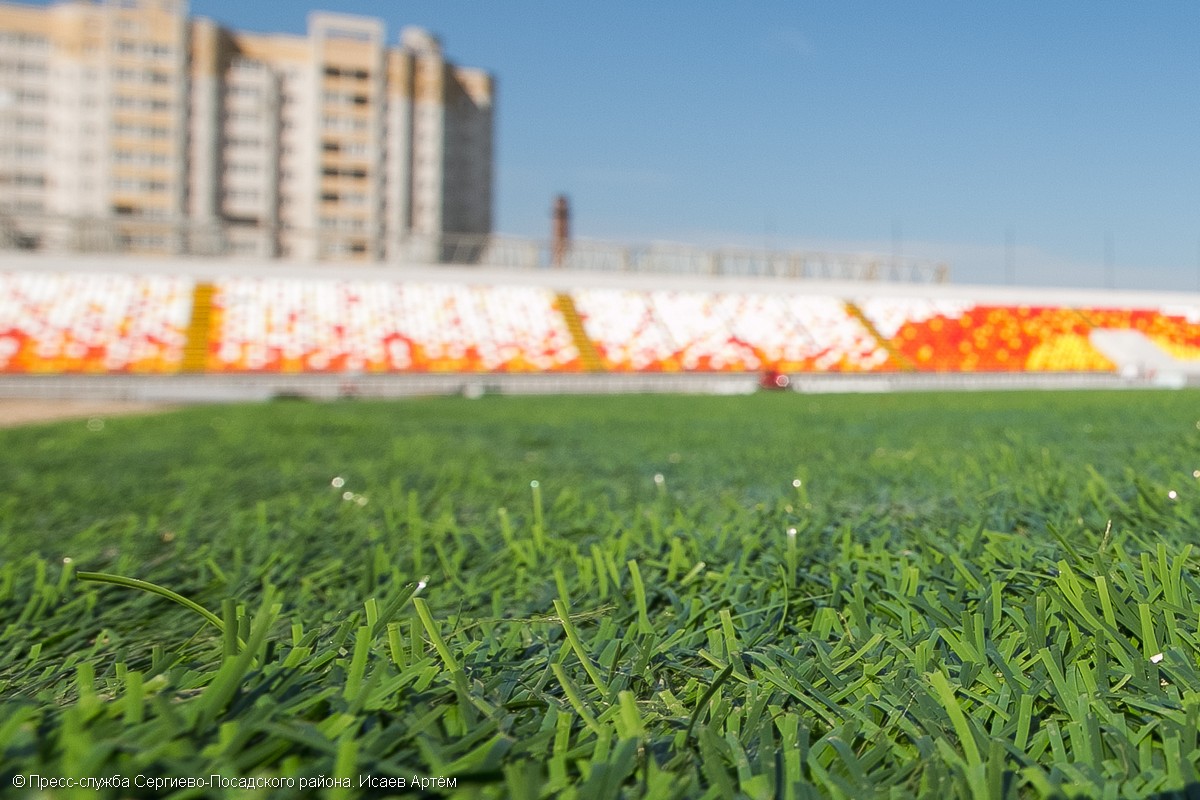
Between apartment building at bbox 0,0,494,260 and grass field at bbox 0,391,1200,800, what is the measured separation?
205 feet

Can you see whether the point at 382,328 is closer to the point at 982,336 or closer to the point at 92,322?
the point at 92,322

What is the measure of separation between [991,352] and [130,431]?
99.0ft

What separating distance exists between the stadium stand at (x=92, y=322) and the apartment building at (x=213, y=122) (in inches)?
1306

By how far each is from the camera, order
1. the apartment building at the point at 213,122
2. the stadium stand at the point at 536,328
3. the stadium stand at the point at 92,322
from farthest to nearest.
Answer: the apartment building at the point at 213,122
the stadium stand at the point at 536,328
the stadium stand at the point at 92,322

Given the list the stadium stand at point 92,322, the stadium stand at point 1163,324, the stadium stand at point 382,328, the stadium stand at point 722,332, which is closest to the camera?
the stadium stand at point 92,322

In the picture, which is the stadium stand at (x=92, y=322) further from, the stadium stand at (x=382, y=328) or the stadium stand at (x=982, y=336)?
the stadium stand at (x=982, y=336)

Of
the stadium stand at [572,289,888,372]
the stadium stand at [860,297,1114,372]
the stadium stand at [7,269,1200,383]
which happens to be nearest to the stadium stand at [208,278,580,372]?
the stadium stand at [7,269,1200,383]

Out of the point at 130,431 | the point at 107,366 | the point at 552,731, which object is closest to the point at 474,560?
the point at 552,731

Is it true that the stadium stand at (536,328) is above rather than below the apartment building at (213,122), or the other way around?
below

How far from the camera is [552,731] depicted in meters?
0.76

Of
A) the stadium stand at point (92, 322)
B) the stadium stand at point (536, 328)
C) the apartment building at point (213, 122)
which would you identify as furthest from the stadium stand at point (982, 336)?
the apartment building at point (213, 122)

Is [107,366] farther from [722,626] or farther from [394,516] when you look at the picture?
[722,626]

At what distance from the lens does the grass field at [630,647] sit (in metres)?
0.67

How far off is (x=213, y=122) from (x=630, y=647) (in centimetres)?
7193
